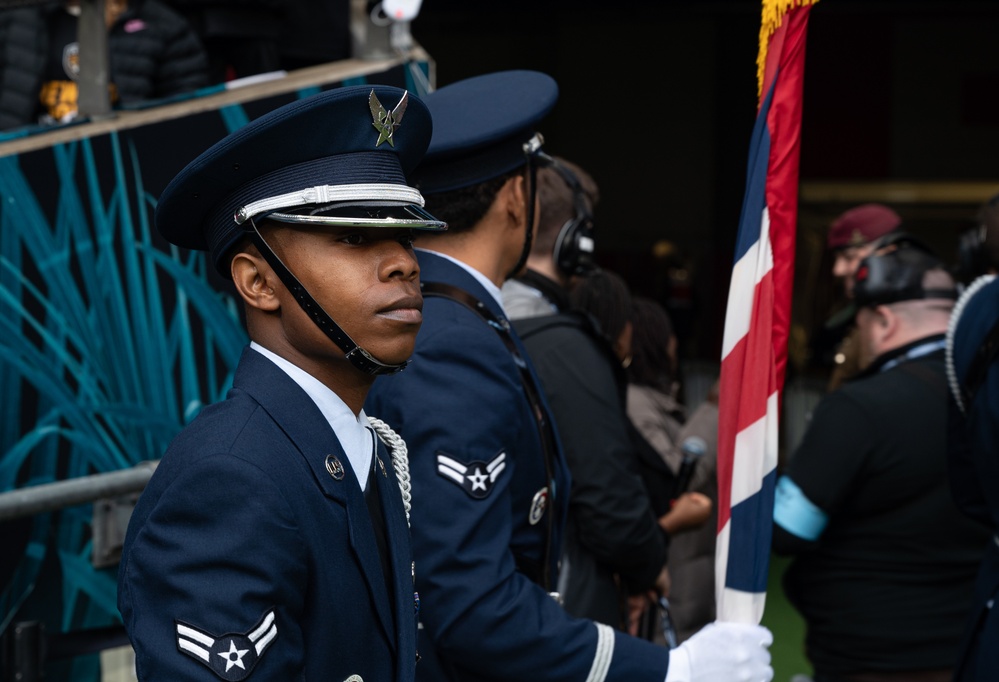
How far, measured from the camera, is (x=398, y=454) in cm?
186

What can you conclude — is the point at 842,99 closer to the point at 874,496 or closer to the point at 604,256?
the point at 604,256

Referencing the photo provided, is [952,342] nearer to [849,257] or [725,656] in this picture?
[725,656]

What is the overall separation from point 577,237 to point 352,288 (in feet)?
5.51

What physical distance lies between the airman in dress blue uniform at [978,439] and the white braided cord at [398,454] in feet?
4.47

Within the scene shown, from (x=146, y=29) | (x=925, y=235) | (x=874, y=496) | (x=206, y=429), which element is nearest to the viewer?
(x=206, y=429)

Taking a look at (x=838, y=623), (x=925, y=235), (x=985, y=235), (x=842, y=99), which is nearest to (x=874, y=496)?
(x=838, y=623)

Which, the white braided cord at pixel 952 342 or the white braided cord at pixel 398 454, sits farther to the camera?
the white braided cord at pixel 952 342

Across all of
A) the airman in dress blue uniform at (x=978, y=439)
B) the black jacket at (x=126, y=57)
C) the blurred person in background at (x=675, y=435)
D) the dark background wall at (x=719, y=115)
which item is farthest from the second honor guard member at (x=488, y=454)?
the dark background wall at (x=719, y=115)

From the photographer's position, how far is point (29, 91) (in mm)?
4562

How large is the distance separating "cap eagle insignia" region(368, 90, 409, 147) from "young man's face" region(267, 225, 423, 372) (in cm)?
13

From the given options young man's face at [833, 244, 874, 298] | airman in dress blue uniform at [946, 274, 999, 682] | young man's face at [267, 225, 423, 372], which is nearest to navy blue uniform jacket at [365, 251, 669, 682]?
young man's face at [267, 225, 423, 372]

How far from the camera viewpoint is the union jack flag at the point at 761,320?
204cm

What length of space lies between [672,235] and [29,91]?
11.0 meters

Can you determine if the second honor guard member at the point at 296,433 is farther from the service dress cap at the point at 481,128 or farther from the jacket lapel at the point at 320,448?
the service dress cap at the point at 481,128
